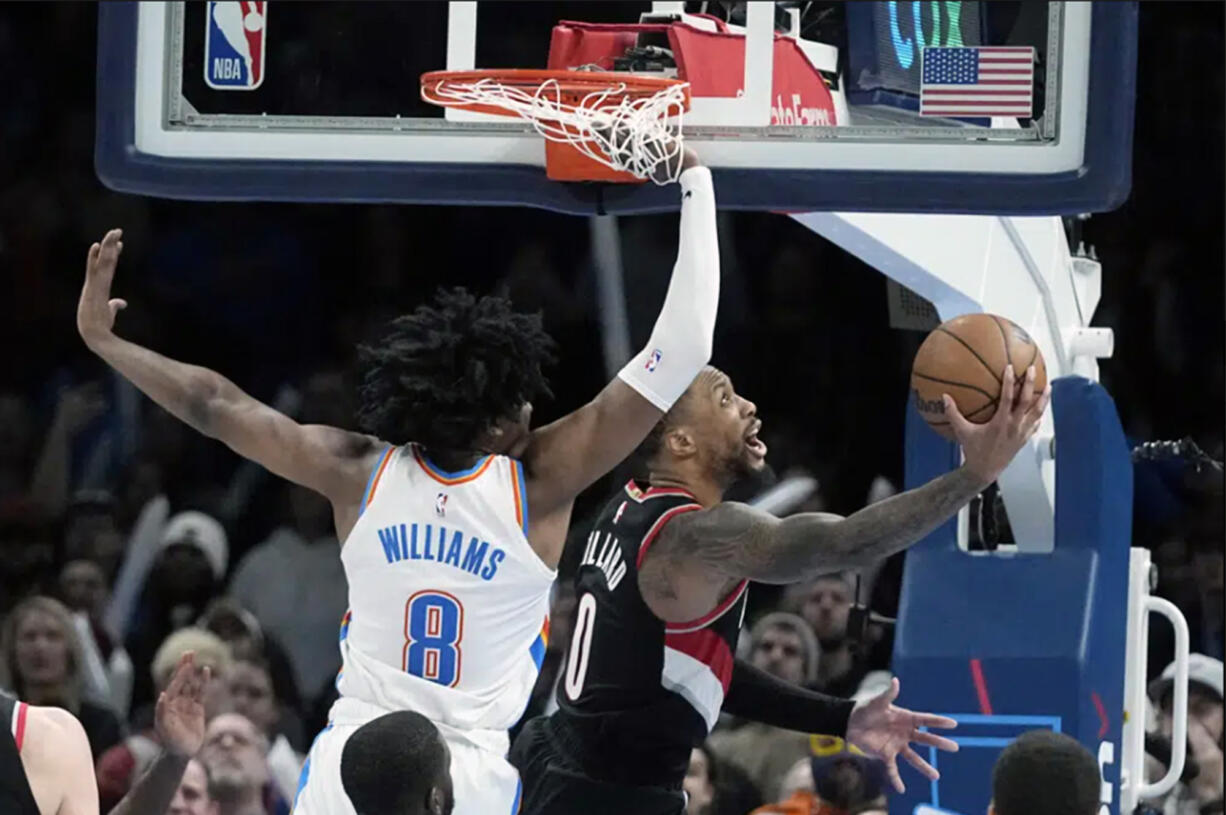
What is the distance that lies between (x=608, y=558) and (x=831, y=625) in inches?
125

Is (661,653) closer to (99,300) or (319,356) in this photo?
(99,300)

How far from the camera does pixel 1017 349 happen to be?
14.6ft

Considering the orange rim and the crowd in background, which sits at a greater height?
the orange rim

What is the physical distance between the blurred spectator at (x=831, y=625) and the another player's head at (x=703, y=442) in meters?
2.92

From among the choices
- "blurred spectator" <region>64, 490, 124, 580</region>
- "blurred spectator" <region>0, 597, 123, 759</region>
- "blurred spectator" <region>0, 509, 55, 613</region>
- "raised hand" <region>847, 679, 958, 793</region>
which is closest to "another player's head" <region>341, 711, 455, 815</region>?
"raised hand" <region>847, 679, 958, 793</region>

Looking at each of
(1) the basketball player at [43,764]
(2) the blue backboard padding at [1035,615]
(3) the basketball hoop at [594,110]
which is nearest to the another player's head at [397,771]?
(1) the basketball player at [43,764]

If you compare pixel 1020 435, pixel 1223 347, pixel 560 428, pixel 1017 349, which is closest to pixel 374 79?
pixel 560 428

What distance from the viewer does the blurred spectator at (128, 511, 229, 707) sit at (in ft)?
27.6

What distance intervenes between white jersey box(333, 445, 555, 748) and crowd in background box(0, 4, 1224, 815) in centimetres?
373

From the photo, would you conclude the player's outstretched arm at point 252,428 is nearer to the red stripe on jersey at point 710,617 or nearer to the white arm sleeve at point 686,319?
the white arm sleeve at point 686,319

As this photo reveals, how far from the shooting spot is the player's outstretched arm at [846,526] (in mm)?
3863

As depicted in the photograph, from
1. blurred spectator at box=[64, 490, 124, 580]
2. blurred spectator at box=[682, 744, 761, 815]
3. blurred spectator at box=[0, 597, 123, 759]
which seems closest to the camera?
blurred spectator at box=[682, 744, 761, 815]

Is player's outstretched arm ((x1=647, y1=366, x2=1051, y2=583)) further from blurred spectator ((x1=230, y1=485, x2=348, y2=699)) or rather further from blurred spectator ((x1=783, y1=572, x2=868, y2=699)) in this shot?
blurred spectator ((x1=230, y1=485, x2=348, y2=699))

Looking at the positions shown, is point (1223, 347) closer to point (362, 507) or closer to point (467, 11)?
point (467, 11)
